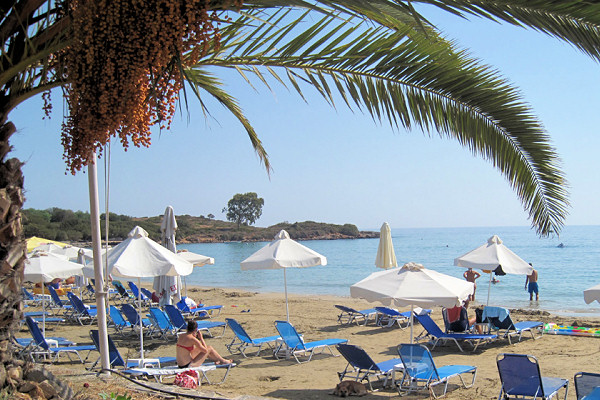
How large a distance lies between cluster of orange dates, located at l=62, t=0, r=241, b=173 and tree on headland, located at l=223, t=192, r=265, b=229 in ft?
368

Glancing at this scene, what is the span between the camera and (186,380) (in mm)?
6730

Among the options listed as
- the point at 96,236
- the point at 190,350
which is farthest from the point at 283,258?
the point at 96,236

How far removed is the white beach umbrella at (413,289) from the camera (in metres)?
7.17

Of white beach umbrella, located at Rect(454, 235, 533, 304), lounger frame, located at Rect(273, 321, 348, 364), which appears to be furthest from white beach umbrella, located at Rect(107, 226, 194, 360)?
white beach umbrella, located at Rect(454, 235, 533, 304)

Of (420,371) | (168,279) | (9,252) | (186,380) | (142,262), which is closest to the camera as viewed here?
(9,252)

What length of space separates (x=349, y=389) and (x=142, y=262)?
3.64m

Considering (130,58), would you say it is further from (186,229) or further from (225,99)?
(186,229)

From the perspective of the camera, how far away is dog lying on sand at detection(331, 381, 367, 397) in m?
6.80

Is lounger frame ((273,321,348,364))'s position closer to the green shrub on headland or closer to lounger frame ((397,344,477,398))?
lounger frame ((397,344,477,398))

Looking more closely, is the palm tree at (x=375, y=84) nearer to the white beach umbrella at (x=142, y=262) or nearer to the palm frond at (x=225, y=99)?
the palm frond at (x=225, y=99)

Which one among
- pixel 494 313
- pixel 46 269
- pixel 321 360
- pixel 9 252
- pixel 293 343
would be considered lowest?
pixel 321 360

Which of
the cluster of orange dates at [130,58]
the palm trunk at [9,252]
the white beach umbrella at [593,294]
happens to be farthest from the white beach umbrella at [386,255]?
the cluster of orange dates at [130,58]

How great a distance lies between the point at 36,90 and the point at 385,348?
26.3 ft

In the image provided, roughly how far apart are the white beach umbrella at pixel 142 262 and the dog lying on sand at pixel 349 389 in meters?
2.97
